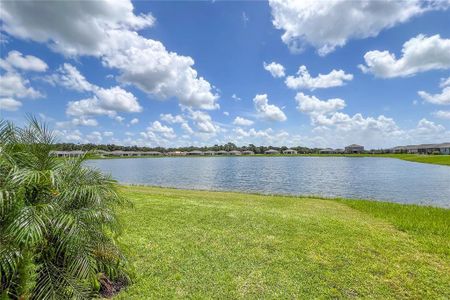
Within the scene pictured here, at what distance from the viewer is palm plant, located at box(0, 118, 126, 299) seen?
12.0 ft

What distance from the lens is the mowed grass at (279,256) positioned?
5211 millimetres

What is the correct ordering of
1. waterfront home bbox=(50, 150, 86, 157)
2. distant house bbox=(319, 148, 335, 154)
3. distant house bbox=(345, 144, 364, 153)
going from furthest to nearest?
distant house bbox=(319, 148, 335, 154), distant house bbox=(345, 144, 364, 153), waterfront home bbox=(50, 150, 86, 157)

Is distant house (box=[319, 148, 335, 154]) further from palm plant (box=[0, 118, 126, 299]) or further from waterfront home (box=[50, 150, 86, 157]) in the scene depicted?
palm plant (box=[0, 118, 126, 299])

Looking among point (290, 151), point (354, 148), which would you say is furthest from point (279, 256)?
point (354, 148)

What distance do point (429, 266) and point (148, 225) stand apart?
7.66 m

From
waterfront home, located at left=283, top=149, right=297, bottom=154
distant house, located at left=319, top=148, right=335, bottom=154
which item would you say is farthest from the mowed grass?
waterfront home, located at left=283, top=149, right=297, bottom=154

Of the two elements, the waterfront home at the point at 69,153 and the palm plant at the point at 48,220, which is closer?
the palm plant at the point at 48,220

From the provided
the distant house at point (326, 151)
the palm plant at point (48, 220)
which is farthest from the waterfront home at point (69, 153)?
the distant house at point (326, 151)

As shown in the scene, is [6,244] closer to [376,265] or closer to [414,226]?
[376,265]

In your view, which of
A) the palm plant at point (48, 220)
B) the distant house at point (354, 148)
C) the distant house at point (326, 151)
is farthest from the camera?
the distant house at point (326, 151)

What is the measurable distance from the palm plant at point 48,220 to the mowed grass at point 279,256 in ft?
3.58

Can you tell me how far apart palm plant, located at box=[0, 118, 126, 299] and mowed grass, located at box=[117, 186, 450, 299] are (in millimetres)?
1091

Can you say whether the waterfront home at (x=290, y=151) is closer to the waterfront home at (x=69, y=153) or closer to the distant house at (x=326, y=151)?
the distant house at (x=326, y=151)

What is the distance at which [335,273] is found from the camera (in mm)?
5883
